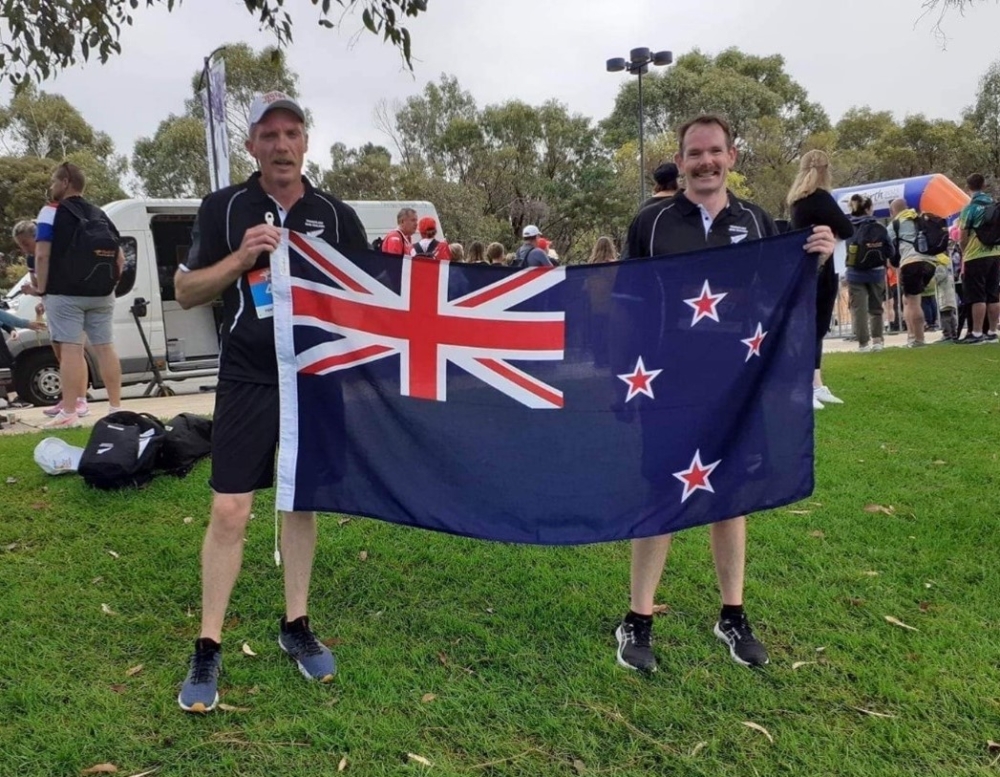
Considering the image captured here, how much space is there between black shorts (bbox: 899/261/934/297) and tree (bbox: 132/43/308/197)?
29207mm

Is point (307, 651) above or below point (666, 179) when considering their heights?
below

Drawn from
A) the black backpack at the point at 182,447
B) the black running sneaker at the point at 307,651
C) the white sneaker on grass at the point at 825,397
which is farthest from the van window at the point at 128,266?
the white sneaker on grass at the point at 825,397

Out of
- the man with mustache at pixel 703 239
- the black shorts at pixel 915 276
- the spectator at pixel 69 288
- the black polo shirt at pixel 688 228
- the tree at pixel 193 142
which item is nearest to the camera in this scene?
the man with mustache at pixel 703 239

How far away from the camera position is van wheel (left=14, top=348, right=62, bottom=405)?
946 centimetres

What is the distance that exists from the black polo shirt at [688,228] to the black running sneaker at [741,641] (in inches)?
59.3

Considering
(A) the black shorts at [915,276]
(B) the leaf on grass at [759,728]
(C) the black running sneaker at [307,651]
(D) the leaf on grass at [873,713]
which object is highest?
(A) the black shorts at [915,276]

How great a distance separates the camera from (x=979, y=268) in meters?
10.3

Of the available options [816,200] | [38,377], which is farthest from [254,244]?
[38,377]

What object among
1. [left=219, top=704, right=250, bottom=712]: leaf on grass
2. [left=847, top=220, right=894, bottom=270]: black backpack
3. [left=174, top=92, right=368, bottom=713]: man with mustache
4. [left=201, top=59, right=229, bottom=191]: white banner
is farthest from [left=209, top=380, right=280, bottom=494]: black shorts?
[left=201, top=59, right=229, bottom=191]: white banner

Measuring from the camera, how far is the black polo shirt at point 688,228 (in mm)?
3008

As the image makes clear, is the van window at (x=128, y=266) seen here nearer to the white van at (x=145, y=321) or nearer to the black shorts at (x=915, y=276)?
the white van at (x=145, y=321)

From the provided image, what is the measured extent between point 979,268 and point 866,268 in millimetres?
1781

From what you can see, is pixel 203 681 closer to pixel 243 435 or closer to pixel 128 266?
pixel 243 435

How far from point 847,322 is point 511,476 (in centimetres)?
1697
